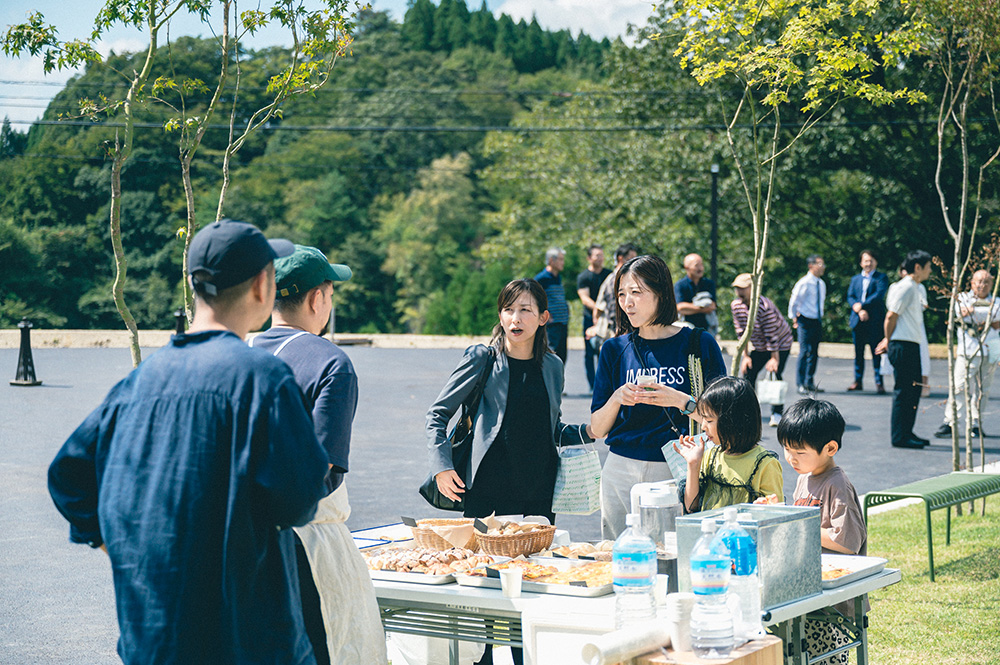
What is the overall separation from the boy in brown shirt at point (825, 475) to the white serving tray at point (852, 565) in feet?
0.29

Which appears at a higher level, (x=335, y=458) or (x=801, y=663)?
(x=335, y=458)

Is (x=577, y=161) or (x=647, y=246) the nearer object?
(x=647, y=246)

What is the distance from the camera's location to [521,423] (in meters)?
4.52

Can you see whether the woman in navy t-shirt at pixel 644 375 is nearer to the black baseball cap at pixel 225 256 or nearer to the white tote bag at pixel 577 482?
the white tote bag at pixel 577 482

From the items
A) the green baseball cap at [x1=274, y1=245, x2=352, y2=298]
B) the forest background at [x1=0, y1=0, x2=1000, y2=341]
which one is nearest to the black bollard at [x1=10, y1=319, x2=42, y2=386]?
the forest background at [x1=0, y1=0, x2=1000, y2=341]

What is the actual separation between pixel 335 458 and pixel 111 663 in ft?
9.35

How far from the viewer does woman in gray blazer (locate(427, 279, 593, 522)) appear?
4.49 meters

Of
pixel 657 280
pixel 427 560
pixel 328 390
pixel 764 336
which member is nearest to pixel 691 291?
pixel 764 336

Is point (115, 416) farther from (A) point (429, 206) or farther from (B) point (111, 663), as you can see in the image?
(A) point (429, 206)

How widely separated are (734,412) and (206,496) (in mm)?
2200

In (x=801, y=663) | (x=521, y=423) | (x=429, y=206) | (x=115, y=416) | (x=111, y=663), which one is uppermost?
(x=429, y=206)

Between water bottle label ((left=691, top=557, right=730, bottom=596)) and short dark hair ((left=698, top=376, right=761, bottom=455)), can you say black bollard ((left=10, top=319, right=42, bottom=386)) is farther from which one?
water bottle label ((left=691, top=557, right=730, bottom=596))

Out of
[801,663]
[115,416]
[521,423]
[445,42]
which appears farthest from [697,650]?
[445,42]

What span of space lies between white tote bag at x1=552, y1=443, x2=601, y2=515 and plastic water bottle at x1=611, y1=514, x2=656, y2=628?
1410 mm
